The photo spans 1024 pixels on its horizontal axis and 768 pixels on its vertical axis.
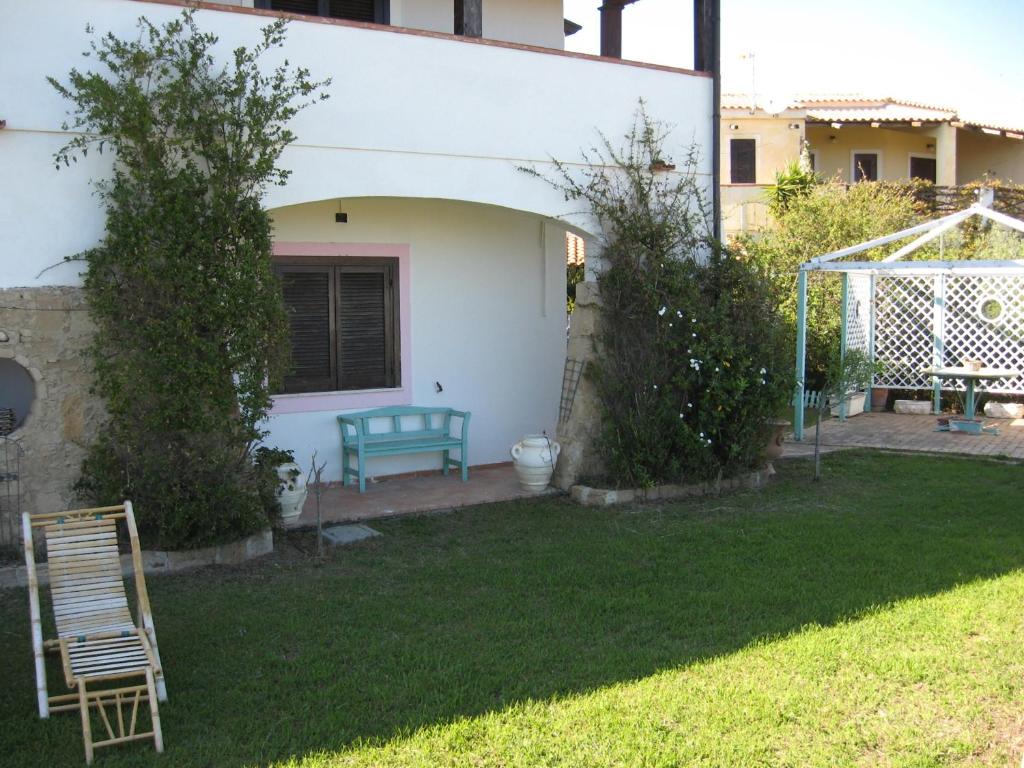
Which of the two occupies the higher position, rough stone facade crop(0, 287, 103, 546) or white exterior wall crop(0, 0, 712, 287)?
white exterior wall crop(0, 0, 712, 287)

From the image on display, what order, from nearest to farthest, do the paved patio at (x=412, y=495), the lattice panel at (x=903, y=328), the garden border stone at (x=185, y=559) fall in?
the garden border stone at (x=185, y=559) → the paved patio at (x=412, y=495) → the lattice panel at (x=903, y=328)

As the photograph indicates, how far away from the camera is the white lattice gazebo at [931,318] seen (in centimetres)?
1393

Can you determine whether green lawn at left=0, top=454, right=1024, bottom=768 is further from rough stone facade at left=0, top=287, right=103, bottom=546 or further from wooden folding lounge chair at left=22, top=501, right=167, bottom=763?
rough stone facade at left=0, top=287, right=103, bottom=546

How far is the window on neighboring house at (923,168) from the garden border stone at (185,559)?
79.5ft

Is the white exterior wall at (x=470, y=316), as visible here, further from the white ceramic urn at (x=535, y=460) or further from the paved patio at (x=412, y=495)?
the white ceramic urn at (x=535, y=460)

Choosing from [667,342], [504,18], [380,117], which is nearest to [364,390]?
[380,117]

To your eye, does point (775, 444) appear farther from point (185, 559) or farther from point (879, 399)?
point (185, 559)

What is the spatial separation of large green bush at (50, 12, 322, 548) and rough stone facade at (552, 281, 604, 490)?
3193mm

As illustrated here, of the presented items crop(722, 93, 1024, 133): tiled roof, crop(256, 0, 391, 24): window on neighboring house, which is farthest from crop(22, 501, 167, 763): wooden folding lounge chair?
crop(722, 93, 1024, 133): tiled roof

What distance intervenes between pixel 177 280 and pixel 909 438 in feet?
30.6

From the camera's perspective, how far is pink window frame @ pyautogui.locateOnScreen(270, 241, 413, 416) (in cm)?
916

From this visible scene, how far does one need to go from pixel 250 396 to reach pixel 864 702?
4503 millimetres

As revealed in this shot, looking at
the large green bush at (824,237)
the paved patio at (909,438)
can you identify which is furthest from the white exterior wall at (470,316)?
the large green bush at (824,237)

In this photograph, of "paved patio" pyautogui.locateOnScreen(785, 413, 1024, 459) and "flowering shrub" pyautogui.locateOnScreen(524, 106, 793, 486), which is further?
"paved patio" pyautogui.locateOnScreen(785, 413, 1024, 459)
